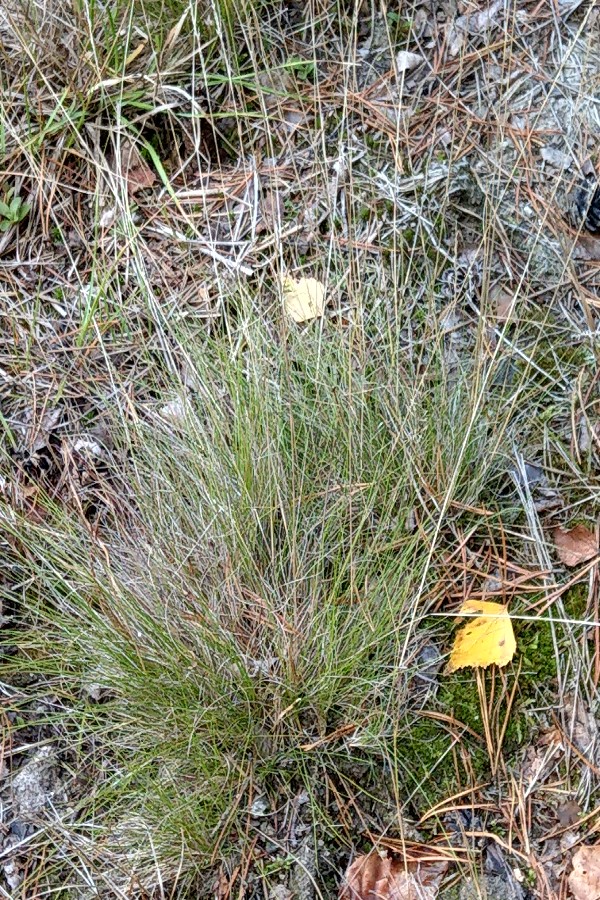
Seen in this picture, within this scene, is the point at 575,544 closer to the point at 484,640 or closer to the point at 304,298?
the point at 484,640

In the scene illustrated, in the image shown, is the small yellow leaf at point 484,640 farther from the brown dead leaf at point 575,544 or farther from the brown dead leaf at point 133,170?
the brown dead leaf at point 133,170

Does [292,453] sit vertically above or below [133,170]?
below

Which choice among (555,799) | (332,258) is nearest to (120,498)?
(332,258)

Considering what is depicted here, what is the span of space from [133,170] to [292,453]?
934mm

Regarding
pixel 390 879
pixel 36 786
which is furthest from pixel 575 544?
pixel 36 786

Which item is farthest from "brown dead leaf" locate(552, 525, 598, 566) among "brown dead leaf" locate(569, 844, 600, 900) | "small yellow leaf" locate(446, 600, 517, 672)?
"brown dead leaf" locate(569, 844, 600, 900)

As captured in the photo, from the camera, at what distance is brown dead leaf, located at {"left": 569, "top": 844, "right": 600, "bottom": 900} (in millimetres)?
1384

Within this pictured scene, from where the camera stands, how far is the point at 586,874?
1.39 meters

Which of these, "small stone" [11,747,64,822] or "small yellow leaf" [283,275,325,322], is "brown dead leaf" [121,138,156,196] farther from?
"small stone" [11,747,64,822]

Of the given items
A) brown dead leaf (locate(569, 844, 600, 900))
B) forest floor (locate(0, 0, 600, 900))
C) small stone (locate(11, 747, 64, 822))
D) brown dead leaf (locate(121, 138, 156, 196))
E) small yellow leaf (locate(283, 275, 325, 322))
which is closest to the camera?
brown dead leaf (locate(569, 844, 600, 900))

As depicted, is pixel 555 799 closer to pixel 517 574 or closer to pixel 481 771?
pixel 481 771

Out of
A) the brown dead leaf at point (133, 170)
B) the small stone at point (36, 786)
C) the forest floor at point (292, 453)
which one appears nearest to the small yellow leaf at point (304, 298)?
the forest floor at point (292, 453)

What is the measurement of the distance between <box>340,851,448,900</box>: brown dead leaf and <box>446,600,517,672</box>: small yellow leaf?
1.14 ft

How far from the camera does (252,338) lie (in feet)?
5.81
